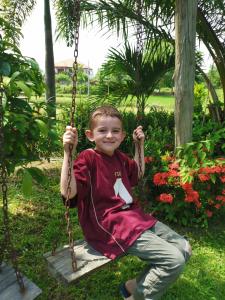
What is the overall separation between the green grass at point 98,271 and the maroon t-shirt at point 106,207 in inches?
13.6

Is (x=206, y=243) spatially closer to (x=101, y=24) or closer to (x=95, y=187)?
(x=95, y=187)

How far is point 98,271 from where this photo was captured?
10.4ft

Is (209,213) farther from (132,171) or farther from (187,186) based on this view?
(132,171)

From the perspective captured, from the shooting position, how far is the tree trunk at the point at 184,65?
3752mm

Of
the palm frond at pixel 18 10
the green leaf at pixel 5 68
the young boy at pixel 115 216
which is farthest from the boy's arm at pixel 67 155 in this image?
the palm frond at pixel 18 10

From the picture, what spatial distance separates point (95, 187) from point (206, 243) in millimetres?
1813

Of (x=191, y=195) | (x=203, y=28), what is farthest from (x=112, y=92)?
(x=191, y=195)

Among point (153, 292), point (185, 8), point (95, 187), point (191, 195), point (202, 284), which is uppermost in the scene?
point (185, 8)

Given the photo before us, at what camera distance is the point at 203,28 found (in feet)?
17.5

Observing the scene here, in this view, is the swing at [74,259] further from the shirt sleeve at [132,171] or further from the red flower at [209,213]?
the red flower at [209,213]

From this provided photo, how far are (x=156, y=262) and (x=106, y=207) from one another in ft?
1.60

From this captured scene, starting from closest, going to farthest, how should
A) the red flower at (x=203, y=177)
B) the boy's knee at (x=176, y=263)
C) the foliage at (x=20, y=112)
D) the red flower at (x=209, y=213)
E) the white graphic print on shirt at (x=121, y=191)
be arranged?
1. the boy's knee at (x=176, y=263)
2. the foliage at (x=20, y=112)
3. the white graphic print on shirt at (x=121, y=191)
4. the red flower at (x=203, y=177)
5. the red flower at (x=209, y=213)

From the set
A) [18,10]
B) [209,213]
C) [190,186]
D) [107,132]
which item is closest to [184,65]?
[190,186]

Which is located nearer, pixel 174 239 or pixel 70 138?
pixel 70 138
